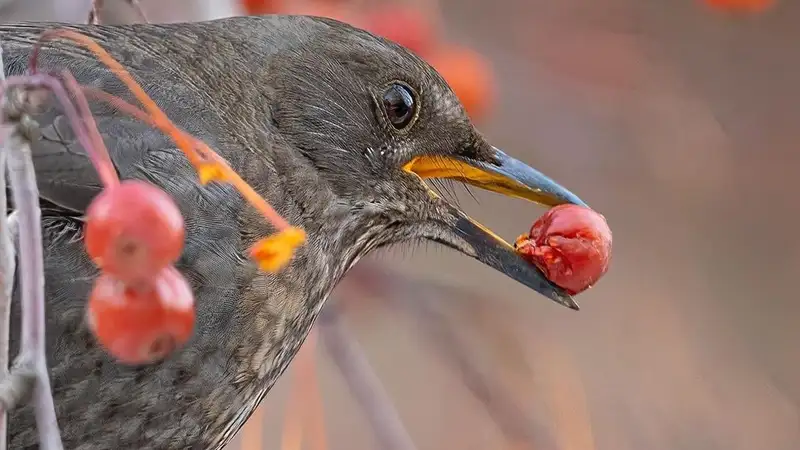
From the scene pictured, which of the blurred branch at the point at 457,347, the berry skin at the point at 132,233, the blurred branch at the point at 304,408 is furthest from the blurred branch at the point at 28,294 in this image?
the blurred branch at the point at 457,347

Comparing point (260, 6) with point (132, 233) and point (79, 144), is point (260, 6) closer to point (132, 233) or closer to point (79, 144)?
point (79, 144)

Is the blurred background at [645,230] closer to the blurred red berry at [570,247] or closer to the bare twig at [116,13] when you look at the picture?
the bare twig at [116,13]

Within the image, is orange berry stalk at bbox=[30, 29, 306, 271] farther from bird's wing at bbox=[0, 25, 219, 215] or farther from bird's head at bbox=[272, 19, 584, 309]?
bird's head at bbox=[272, 19, 584, 309]

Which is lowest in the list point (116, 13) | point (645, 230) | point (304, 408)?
point (304, 408)

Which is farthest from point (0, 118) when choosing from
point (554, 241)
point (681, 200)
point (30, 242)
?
point (681, 200)

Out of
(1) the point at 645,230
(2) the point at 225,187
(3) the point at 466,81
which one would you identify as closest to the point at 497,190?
(3) the point at 466,81

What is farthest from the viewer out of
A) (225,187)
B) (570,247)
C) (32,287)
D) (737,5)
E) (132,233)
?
(737,5)

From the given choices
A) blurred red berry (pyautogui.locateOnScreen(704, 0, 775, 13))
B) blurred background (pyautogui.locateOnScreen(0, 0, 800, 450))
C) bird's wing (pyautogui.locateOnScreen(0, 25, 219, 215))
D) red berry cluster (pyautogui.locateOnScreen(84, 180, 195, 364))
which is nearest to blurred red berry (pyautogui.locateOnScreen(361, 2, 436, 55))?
blurred red berry (pyautogui.locateOnScreen(704, 0, 775, 13))
